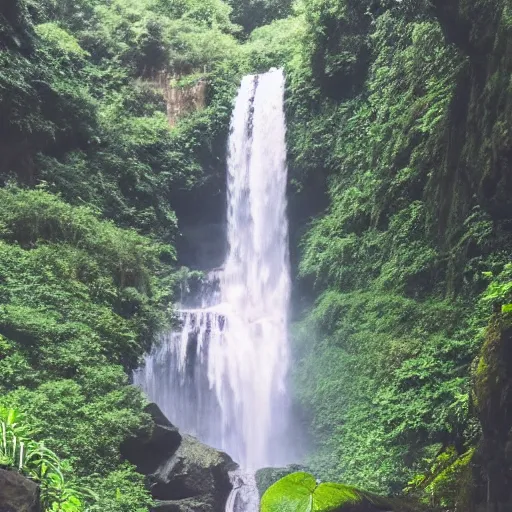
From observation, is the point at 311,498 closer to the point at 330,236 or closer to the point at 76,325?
the point at 76,325

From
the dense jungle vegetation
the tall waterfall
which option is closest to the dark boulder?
the dense jungle vegetation

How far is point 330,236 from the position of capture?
16234mm

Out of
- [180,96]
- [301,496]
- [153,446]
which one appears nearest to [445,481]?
[301,496]

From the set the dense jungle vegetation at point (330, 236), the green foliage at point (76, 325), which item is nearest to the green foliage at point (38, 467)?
the green foliage at point (76, 325)

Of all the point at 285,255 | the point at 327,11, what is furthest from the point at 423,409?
the point at 327,11

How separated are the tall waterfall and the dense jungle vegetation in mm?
761

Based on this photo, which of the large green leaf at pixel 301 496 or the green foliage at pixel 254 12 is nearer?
the large green leaf at pixel 301 496

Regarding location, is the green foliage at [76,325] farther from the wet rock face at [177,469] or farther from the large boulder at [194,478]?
the large boulder at [194,478]

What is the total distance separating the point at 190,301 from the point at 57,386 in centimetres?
1196

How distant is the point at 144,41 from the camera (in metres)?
23.7

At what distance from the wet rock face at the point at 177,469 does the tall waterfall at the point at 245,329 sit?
4506 mm

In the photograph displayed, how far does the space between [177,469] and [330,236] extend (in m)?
8.11

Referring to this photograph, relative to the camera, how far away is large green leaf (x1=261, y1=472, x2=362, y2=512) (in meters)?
4.64

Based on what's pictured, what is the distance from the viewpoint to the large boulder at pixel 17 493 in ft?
11.2
